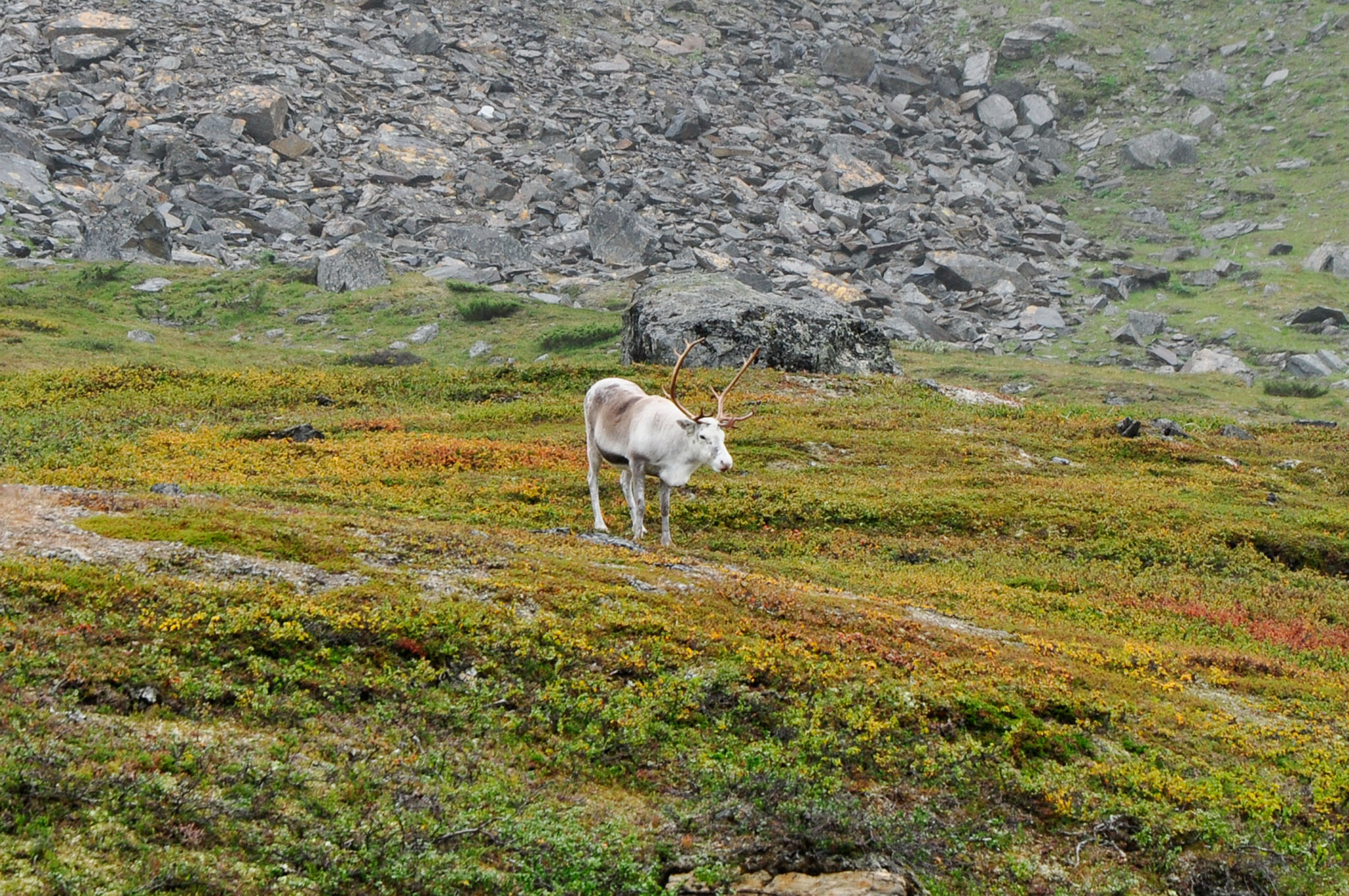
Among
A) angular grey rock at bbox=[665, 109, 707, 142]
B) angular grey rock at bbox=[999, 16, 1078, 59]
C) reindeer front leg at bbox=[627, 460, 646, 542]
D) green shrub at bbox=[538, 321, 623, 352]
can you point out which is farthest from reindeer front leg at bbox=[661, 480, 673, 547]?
angular grey rock at bbox=[999, 16, 1078, 59]

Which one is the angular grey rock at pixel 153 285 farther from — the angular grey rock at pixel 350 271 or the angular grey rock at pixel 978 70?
the angular grey rock at pixel 978 70

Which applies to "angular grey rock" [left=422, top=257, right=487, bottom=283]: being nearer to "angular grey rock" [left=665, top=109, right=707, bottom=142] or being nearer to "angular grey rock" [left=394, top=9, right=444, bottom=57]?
"angular grey rock" [left=665, top=109, right=707, bottom=142]

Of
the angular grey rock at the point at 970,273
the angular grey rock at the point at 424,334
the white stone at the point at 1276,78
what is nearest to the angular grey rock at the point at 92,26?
the angular grey rock at the point at 424,334

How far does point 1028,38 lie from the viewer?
122812 mm

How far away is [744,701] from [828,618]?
12.6 ft

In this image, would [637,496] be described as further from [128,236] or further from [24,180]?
[24,180]

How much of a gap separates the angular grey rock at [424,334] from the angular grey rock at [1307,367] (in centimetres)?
5634

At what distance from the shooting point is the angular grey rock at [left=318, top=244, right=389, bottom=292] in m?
72.5

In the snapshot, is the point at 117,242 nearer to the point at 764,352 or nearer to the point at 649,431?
the point at 764,352

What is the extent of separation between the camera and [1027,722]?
1411cm

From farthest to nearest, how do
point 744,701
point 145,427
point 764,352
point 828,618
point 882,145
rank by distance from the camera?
point 882,145 < point 764,352 < point 145,427 < point 828,618 < point 744,701

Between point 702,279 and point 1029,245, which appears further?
point 1029,245

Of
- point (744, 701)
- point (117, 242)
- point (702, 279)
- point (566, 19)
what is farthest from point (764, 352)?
point (566, 19)

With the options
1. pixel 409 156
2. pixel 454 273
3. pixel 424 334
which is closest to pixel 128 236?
pixel 454 273
